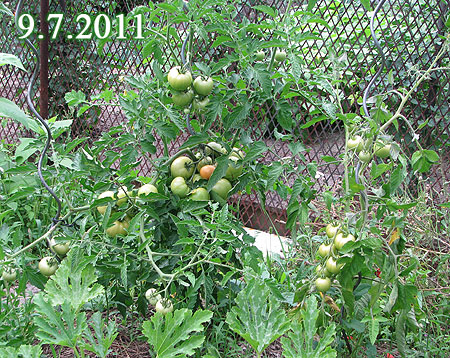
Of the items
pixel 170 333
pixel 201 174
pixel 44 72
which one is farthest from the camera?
pixel 44 72

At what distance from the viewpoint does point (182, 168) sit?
5.91ft

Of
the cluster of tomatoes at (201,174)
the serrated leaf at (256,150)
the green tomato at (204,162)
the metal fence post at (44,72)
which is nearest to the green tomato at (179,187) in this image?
the cluster of tomatoes at (201,174)

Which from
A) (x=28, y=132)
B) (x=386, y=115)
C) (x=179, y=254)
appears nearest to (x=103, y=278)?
(x=179, y=254)

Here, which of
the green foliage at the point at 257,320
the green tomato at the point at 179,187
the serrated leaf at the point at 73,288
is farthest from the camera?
the green tomato at the point at 179,187

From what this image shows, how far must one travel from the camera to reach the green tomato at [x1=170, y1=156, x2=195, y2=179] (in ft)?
5.91

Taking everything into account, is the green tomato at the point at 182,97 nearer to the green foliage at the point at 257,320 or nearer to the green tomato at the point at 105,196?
the green tomato at the point at 105,196

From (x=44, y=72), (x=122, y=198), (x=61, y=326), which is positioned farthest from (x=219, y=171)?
(x=44, y=72)

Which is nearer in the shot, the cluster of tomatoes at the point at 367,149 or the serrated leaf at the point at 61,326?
the serrated leaf at the point at 61,326

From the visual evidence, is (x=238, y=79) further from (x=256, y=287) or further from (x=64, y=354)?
(x=64, y=354)

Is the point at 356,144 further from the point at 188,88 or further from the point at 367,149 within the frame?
the point at 188,88

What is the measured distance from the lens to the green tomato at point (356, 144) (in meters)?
1.62

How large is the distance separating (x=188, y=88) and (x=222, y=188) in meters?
0.36

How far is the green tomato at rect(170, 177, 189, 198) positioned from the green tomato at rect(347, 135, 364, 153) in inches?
22.4

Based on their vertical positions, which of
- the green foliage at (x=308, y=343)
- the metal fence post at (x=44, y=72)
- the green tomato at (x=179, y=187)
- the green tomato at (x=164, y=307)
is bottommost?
the metal fence post at (x=44, y=72)
